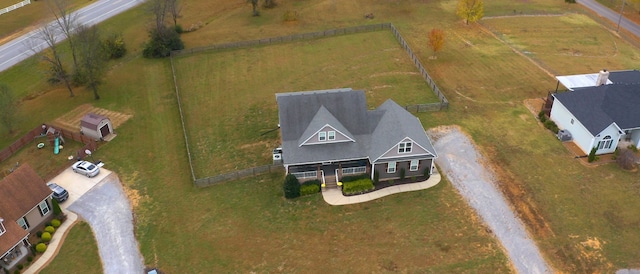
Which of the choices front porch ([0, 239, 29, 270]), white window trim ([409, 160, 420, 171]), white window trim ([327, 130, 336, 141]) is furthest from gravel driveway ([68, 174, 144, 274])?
white window trim ([409, 160, 420, 171])

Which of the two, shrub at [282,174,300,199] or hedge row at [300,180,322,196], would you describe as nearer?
shrub at [282,174,300,199]

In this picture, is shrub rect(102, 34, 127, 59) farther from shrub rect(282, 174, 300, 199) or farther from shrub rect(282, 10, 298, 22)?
shrub rect(282, 174, 300, 199)

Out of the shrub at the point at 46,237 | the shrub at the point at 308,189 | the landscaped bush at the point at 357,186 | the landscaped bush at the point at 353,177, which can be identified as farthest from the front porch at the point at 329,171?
the shrub at the point at 46,237

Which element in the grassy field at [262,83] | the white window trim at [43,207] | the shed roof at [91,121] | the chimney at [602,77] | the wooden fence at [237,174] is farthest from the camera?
the shed roof at [91,121]

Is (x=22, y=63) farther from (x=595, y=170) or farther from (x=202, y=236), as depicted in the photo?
(x=595, y=170)

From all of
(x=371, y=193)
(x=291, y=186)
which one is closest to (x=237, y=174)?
(x=291, y=186)

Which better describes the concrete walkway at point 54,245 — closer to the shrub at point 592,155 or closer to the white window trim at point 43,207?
the white window trim at point 43,207

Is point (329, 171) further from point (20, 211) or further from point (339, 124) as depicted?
point (20, 211)
